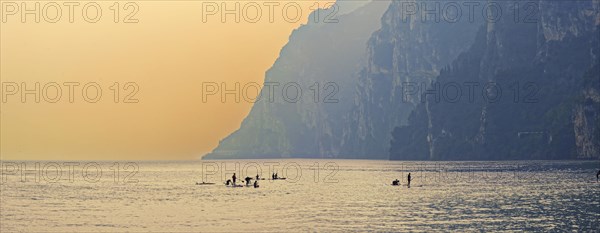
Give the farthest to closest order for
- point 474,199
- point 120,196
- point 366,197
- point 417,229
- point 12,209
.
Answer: point 120,196
point 366,197
point 474,199
point 12,209
point 417,229

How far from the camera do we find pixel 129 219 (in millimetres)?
85125

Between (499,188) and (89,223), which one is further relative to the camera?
(499,188)

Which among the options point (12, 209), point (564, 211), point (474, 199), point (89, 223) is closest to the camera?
point (89, 223)

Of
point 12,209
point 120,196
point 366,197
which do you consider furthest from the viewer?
point 120,196

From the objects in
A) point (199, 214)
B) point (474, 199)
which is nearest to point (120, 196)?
point (199, 214)

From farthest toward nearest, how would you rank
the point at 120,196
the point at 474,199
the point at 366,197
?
the point at 120,196, the point at 366,197, the point at 474,199

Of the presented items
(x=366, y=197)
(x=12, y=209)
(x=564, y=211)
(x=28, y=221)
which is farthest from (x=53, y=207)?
(x=564, y=211)

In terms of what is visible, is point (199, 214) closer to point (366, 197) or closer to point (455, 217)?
point (455, 217)

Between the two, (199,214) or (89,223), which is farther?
(199,214)

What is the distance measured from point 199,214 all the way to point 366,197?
3195 centimetres

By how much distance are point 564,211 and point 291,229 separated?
28.1 metres

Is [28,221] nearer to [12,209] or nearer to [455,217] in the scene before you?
[12,209]

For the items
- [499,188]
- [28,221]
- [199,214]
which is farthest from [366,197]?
[28,221]

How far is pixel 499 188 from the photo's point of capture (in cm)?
13012
